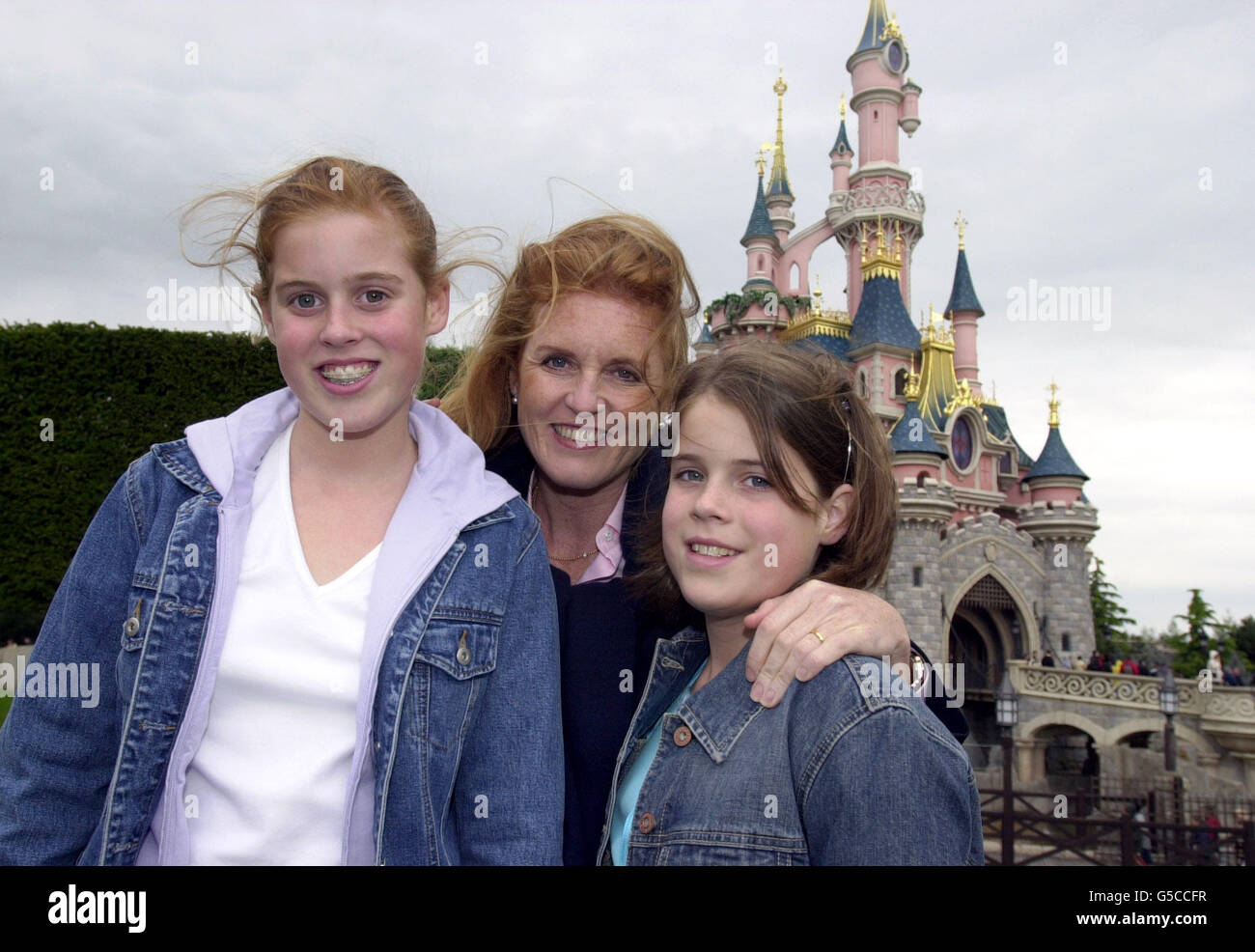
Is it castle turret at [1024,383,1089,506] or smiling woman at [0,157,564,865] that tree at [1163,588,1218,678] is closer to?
castle turret at [1024,383,1089,506]

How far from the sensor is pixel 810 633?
192cm

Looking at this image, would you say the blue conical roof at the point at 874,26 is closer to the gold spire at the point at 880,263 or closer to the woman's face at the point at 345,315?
the gold spire at the point at 880,263

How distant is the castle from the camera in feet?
91.4

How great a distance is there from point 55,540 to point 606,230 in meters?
15.9

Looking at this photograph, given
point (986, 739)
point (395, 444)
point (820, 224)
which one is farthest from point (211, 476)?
point (820, 224)

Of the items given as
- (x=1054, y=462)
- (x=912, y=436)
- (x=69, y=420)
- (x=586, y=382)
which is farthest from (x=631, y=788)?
(x=1054, y=462)

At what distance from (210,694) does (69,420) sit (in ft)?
52.0

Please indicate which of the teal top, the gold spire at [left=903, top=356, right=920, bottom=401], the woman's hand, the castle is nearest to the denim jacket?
the teal top

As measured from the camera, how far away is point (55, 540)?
15227mm

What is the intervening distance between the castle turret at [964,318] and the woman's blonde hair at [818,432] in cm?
3708

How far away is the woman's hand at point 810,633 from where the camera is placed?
189 centimetres

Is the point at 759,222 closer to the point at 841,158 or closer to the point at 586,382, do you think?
the point at 841,158

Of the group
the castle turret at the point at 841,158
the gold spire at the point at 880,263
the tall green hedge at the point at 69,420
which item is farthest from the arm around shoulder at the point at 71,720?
the castle turret at the point at 841,158

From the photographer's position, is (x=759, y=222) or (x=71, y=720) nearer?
(x=71, y=720)
